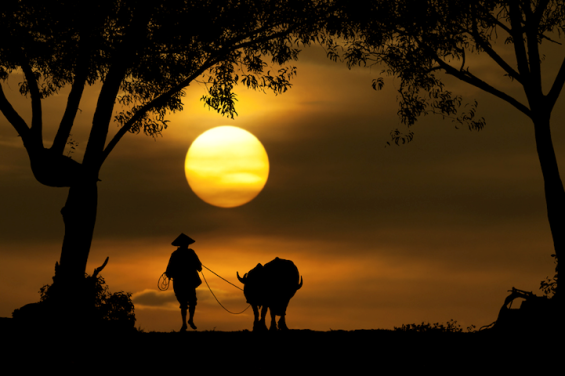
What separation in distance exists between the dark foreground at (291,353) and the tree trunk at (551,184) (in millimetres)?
4095

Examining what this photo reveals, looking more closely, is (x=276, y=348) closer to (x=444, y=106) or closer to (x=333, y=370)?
(x=333, y=370)

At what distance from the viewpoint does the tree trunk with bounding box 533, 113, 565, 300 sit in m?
15.5

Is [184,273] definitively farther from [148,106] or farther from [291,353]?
[291,353]

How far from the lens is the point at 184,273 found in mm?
18578

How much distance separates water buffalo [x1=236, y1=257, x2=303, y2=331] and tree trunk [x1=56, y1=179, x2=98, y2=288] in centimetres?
449

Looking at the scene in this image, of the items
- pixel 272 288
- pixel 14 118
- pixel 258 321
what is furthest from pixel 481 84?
pixel 14 118

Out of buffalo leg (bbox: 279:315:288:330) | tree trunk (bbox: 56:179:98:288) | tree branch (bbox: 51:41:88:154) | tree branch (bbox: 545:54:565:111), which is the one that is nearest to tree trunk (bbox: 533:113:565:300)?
tree branch (bbox: 545:54:565:111)

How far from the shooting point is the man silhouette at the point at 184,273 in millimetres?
18562

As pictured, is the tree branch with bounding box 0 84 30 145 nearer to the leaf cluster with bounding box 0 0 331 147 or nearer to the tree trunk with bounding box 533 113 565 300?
the leaf cluster with bounding box 0 0 331 147

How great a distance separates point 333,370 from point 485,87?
33.7ft

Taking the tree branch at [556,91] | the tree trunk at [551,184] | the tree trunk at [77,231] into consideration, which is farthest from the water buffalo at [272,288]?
the tree branch at [556,91]

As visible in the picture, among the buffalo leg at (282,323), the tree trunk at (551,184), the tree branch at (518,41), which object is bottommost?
the buffalo leg at (282,323)

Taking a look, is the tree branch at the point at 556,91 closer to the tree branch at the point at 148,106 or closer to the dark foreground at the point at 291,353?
the dark foreground at the point at 291,353

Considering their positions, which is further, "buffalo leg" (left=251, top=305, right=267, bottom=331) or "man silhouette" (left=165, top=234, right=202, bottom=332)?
"man silhouette" (left=165, top=234, right=202, bottom=332)
